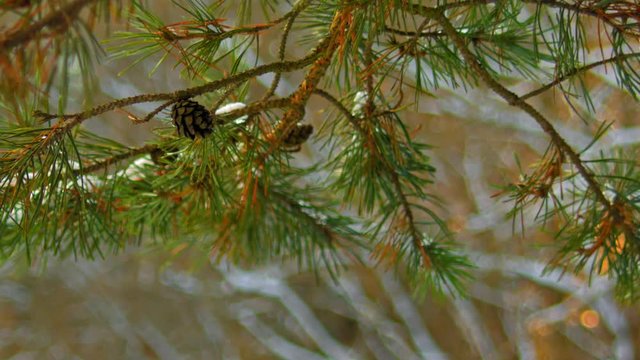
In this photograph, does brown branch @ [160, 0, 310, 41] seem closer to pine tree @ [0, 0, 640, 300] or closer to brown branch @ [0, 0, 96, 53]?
pine tree @ [0, 0, 640, 300]

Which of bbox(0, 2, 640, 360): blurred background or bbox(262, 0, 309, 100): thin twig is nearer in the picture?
bbox(262, 0, 309, 100): thin twig

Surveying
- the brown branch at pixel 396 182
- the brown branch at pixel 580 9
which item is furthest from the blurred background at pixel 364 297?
the brown branch at pixel 580 9

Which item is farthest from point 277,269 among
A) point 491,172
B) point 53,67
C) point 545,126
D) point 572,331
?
point 53,67

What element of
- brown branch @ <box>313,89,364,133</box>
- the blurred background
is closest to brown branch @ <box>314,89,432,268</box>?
brown branch @ <box>313,89,364,133</box>

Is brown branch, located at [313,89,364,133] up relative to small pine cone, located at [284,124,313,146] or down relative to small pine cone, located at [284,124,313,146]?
up

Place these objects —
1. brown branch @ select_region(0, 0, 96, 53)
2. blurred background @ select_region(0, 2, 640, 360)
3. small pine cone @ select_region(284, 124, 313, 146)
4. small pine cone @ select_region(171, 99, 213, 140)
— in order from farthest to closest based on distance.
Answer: blurred background @ select_region(0, 2, 640, 360), small pine cone @ select_region(284, 124, 313, 146), small pine cone @ select_region(171, 99, 213, 140), brown branch @ select_region(0, 0, 96, 53)

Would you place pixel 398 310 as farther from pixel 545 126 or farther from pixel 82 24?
pixel 82 24
